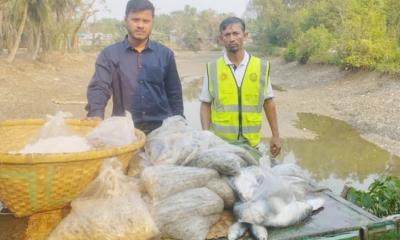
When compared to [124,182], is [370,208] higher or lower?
lower

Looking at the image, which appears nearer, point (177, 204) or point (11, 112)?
point (177, 204)

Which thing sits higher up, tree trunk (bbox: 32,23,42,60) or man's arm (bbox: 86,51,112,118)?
man's arm (bbox: 86,51,112,118)

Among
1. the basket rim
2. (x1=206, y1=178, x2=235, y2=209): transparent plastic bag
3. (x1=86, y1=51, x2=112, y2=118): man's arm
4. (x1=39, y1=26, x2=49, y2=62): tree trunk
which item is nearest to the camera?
the basket rim

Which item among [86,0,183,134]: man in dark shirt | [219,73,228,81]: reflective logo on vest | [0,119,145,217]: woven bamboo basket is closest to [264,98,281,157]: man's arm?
[219,73,228,81]: reflective logo on vest

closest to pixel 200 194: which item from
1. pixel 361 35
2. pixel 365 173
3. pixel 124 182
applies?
pixel 124 182

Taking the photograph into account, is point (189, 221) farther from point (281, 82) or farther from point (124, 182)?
point (281, 82)

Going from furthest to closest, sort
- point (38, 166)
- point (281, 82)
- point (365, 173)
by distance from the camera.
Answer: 1. point (281, 82)
2. point (365, 173)
3. point (38, 166)

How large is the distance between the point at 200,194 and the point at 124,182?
0.29 meters

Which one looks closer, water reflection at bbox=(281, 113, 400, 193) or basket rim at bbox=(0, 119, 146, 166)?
basket rim at bbox=(0, 119, 146, 166)

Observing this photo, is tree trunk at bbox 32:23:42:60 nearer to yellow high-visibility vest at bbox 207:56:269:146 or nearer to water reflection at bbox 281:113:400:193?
water reflection at bbox 281:113:400:193

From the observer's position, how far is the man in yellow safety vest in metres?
3.45

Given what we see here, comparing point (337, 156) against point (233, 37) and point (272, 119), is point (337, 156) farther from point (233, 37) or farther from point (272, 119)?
point (233, 37)

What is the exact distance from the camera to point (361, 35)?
2050 centimetres

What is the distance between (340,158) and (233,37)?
7738 millimetres
